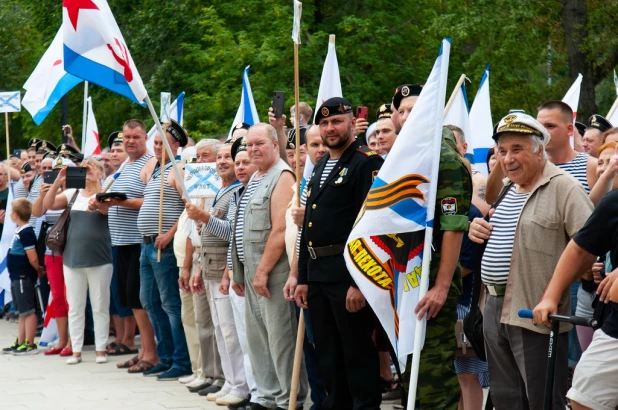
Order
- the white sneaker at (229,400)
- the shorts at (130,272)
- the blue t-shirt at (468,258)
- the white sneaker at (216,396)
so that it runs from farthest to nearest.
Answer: the shorts at (130,272), the white sneaker at (216,396), the white sneaker at (229,400), the blue t-shirt at (468,258)

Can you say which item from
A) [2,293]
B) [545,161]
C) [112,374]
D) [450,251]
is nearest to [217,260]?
[112,374]

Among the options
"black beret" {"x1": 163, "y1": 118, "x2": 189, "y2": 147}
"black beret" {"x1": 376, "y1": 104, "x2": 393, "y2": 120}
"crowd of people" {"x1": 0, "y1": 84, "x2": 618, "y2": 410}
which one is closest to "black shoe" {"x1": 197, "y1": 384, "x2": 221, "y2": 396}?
"crowd of people" {"x1": 0, "y1": 84, "x2": 618, "y2": 410}

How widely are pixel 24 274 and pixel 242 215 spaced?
5652 millimetres

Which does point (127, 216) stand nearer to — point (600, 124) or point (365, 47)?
point (600, 124)

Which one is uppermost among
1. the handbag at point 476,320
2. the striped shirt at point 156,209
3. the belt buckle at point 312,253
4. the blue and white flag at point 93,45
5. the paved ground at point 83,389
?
the blue and white flag at point 93,45

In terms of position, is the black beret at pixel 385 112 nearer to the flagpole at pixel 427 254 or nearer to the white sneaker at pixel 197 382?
the white sneaker at pixel 197 382

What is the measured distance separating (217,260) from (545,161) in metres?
4.21

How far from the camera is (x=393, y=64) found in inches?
803

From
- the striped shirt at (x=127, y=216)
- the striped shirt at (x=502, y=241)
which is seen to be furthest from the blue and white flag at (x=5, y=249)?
the striped shirt at (x=502, y=241)

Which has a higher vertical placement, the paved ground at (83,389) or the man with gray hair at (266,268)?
the man with gray hair at (266,268)

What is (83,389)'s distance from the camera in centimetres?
960

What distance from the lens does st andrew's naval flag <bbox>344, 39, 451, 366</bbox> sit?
563 cm

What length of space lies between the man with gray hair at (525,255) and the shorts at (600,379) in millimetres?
537

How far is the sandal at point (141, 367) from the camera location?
34.3ft
